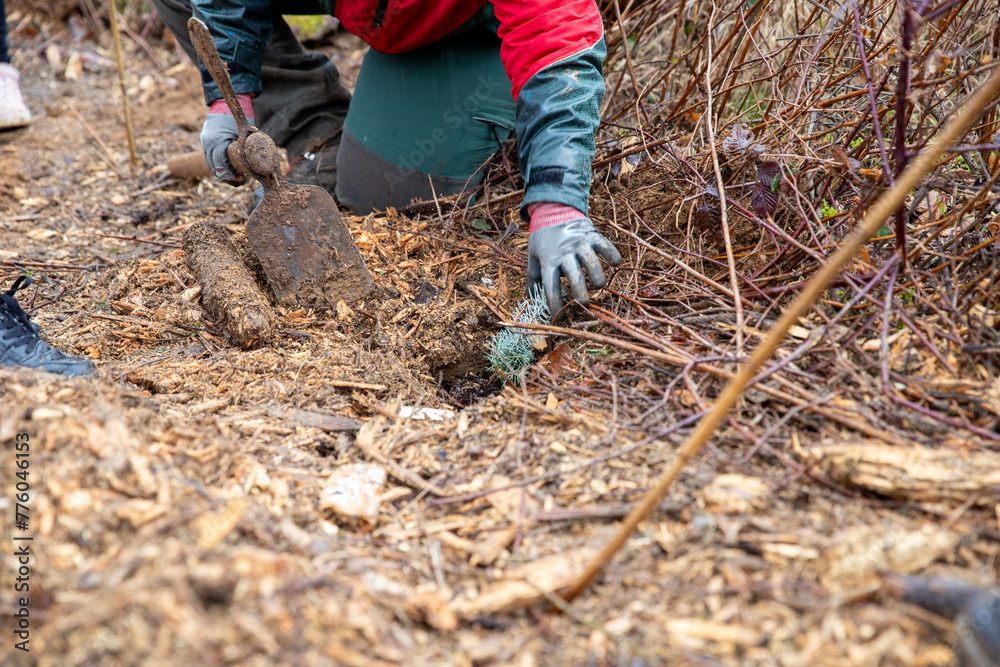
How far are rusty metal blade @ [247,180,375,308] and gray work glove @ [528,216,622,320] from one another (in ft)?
2.37

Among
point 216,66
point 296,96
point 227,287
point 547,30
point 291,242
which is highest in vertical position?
point 547,30

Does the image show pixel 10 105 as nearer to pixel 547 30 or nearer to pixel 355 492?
pixel 547 30

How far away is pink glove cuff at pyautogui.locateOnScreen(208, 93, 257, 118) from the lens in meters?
2.46

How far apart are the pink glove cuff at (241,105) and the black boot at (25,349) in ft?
3.41

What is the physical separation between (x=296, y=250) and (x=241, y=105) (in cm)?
88

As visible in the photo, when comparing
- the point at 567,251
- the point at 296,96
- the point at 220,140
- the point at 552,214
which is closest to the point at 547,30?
the point at 552,214

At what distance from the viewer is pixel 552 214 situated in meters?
1.98

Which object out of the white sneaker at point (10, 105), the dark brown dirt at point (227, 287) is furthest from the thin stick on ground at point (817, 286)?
the white sneaker at point (10, 105)

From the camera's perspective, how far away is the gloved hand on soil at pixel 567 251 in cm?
187

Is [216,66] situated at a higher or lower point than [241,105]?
higher

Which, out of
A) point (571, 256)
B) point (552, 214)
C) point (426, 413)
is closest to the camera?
point (426, 413)

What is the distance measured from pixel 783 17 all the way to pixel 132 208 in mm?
3402

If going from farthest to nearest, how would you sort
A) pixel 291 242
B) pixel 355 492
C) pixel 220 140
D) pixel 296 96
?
pixel 296 96 < pixel 220 140 < pixel 291 242 < pixel 355 492

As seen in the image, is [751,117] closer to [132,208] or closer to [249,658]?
[249,658]
